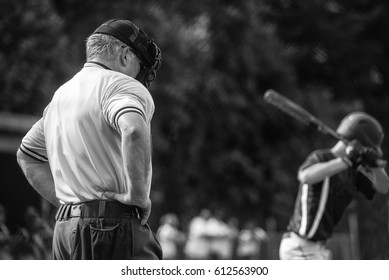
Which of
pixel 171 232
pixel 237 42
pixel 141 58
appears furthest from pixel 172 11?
pixel 141 58

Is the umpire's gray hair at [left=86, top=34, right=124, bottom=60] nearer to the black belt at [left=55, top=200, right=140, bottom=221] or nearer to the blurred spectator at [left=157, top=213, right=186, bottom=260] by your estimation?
the black belt at [left=55, top=200, right=140, bottom=221]

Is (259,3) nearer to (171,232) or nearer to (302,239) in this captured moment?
(171,232)

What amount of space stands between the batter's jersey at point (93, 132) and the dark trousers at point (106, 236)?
88 millimetres

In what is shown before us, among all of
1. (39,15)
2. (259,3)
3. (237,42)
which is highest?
(259,3)

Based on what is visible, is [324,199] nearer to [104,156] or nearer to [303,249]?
[303,249]

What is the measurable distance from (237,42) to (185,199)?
4832 mm

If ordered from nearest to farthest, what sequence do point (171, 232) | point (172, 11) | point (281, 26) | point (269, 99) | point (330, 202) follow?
point (330, 202), point (269, 99), point (171, 232), point (172, 11), point (281, 26)

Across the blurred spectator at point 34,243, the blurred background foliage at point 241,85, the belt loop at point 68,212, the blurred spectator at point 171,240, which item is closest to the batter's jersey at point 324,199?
the blurred spectator at point 34,243

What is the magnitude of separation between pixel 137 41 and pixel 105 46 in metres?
0.15

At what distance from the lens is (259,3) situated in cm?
2753

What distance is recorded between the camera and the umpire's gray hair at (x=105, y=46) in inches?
169

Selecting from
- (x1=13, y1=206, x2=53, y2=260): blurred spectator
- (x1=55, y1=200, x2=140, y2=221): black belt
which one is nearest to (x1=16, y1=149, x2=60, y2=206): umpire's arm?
(x1=55, y1=200, x2=140, y2=221): black belt

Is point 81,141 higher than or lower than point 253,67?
lower

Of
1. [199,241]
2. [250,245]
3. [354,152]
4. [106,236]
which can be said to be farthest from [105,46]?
[199,241]
